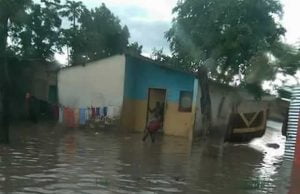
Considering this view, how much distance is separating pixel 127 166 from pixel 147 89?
11.9m

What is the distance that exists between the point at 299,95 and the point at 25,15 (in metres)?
17.4

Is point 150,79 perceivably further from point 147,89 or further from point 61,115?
point 61,115

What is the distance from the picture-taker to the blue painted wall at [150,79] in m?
23.5

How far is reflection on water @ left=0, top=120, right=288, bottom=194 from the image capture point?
1002cm

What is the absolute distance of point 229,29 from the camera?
2589cm

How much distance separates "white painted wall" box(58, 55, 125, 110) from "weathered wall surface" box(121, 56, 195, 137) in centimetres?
41

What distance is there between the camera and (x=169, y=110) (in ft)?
77.9

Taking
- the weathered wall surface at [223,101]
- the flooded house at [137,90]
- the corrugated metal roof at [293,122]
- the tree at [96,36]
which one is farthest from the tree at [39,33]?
the corrugated metal roof at [293,122]

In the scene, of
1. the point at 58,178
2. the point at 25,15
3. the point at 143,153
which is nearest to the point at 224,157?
the point at 143,153

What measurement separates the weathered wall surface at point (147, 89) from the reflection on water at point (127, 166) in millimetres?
2789

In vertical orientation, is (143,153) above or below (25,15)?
below

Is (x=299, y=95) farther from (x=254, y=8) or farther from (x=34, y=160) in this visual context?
(x=254, y=8)

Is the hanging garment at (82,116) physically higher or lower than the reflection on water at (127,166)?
higher

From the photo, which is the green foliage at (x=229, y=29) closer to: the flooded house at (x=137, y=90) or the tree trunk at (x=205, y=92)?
the flooded house at (x=137, y=90)
